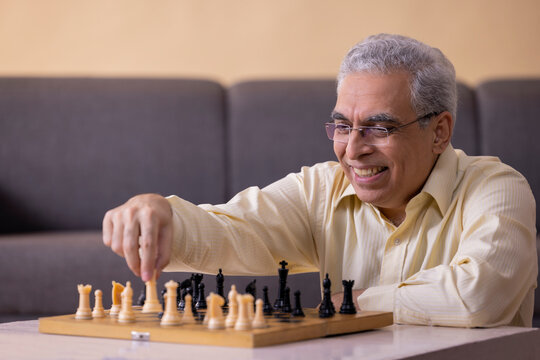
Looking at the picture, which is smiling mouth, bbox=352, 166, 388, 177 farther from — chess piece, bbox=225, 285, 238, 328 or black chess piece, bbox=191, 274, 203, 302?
chess piece, bbox=225, 285, 238, 328

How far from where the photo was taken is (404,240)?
5.76ft

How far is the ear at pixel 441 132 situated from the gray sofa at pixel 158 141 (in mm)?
1275

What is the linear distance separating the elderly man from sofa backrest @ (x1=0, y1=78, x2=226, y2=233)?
52.8 inches

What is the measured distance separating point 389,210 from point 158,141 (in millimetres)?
1592

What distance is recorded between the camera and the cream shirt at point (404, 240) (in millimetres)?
1444

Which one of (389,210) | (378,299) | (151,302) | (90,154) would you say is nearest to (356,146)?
(389,210)

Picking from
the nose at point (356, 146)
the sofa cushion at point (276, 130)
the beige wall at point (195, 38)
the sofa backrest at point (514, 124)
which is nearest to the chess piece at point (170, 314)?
the nose at point (356, 146)

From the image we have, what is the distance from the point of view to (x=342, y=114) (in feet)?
5.80

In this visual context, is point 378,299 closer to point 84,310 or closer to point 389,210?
point 389,210

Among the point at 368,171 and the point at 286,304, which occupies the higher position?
the point at 368,171

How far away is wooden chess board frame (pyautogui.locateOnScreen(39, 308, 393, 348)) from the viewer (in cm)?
106

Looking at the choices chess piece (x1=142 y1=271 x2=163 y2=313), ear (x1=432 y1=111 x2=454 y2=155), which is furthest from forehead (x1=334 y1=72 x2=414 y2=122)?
chess piece (x1=142 y1=271 x2=163 y2=313)

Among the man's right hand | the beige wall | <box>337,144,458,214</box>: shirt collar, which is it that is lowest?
the man's right hand

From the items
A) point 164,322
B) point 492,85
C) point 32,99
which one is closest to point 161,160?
point 32,99
